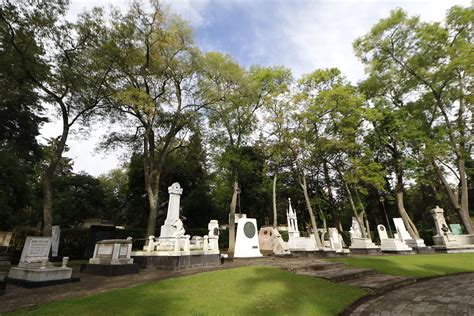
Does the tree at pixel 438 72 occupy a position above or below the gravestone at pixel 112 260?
above

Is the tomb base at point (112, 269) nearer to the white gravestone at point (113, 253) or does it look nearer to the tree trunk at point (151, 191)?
the white gravestone at point (113, 253)

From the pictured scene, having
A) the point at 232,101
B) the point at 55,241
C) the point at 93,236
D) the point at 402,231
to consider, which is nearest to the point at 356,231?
the point at 402,231

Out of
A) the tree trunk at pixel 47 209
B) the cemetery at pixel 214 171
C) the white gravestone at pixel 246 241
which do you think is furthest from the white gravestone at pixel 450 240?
A: the tree trunk at pixel 47 209

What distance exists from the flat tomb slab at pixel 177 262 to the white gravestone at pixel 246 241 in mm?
3522

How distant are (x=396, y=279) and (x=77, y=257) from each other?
20.3m

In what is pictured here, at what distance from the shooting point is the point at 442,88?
2258 cm

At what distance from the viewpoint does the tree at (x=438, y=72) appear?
21.0 metres

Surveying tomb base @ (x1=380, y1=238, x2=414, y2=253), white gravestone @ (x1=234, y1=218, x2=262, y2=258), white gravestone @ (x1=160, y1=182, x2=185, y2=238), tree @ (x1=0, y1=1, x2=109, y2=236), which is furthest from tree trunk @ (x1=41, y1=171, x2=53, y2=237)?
tomb base @ (x1=380, y1=238, x2=414, y2=253)

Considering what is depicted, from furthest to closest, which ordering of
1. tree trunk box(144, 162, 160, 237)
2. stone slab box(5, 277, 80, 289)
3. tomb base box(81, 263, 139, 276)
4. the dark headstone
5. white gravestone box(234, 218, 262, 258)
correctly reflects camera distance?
the dark headstone, tree trunk box(144, 162, 160, 237), white gravestone box(234, 218, 262, 258), tomb base box(81, 263, 139, 276), stone slab box(5, 277, 80, 289)

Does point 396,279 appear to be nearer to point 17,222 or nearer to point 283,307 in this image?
point 283,307

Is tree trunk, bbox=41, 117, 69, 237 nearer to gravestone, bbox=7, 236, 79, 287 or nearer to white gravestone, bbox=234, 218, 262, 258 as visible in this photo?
gravestone, bbox=7, 236, 79, 287

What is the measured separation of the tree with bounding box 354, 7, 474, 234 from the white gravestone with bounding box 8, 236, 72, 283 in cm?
2593

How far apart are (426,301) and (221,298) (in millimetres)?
5289

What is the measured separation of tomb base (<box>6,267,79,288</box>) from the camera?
8320 mm
